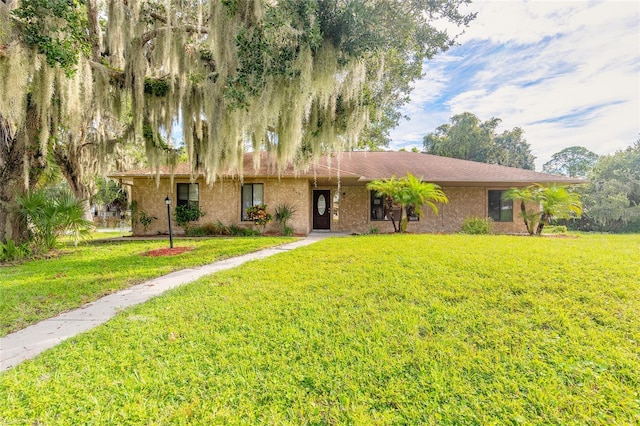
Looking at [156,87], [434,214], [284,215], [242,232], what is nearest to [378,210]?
[434,214]

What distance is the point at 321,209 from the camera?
13.3 meters

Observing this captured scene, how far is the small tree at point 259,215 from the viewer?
431 inches

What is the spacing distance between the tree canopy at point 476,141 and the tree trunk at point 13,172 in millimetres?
26561

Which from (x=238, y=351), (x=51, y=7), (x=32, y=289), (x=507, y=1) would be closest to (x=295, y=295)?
(x=238, y=351)

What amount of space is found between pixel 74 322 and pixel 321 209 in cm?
1055

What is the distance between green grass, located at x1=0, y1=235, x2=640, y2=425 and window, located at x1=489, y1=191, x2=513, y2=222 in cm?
931

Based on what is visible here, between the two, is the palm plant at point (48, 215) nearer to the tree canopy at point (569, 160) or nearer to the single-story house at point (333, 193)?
the single-story house at point (333, 193)

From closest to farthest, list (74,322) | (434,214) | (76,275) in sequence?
(74,322) → (76,275) → (434,214)

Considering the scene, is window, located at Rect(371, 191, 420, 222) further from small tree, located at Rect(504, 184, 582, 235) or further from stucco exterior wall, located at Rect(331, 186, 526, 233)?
small tree, located at Rect(504, 184, 582, 235)

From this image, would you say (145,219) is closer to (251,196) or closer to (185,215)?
(185,215)

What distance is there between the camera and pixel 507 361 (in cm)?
228

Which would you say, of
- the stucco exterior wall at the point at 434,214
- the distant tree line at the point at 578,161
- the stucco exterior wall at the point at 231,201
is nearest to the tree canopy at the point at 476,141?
the distant tree line at the point at 578,161

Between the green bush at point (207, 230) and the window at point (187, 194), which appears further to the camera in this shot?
the window at point (187, 194)

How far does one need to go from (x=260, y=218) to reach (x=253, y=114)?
19.8 ft
